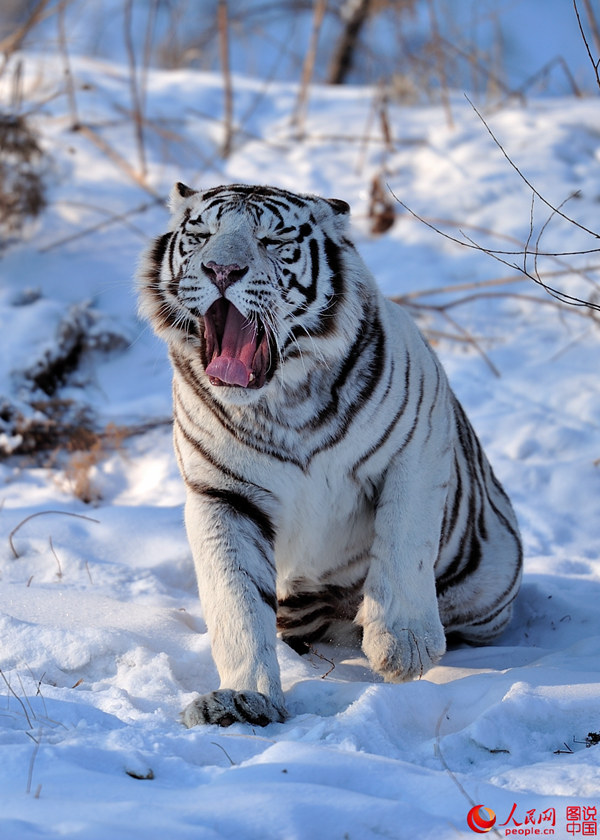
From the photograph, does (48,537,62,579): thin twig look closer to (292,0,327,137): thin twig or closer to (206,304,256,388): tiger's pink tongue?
(206,304,256,388): tiger's pink tongue

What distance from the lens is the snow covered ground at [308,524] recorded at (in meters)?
1.59

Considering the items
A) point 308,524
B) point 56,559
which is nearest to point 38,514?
point 56,559

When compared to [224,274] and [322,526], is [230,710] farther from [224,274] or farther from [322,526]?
[224,274]

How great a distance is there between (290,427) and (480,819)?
1.15m

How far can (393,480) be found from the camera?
2498mm

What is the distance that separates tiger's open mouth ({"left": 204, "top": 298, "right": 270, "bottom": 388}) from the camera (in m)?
2.30

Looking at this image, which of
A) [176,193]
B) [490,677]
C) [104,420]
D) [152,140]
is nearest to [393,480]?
[490,677]

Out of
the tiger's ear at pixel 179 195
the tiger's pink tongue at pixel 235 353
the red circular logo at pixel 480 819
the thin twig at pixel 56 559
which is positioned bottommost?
the thin twig at pixel 56 559

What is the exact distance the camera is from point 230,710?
2.09 m

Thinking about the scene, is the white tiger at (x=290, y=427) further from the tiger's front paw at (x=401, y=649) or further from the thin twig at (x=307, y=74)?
the thin twig at (x=307, y=74)

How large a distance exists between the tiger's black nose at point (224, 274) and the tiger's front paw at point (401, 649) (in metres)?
0.94

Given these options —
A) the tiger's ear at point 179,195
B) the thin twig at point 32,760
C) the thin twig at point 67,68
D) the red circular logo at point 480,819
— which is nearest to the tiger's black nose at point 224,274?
the tiger's ear at point 179,195

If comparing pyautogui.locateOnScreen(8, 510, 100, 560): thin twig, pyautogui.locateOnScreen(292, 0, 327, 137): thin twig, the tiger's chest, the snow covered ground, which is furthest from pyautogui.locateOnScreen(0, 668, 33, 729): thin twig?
pyautogui.locateOnScreen(292, 0, 327, 137): thin twig

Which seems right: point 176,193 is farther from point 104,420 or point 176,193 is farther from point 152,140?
point 152,140
